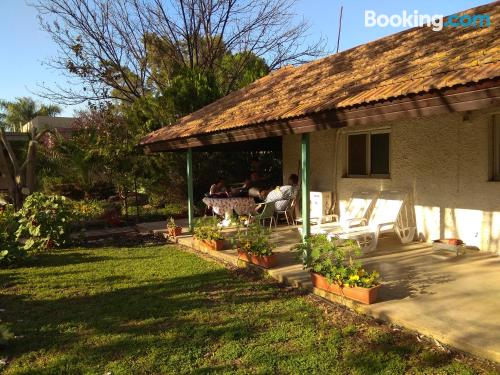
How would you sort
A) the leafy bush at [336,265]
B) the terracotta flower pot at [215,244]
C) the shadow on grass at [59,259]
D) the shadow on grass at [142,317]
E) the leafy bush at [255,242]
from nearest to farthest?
the shadow on grass at [142,317]
the leafy bush at [336,265]
the leafy bush at [255,242]
the shadow on grass at [59,259]
the terracotta flower pot at [215,244]

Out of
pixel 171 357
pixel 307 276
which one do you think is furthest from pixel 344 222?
pixel 171 357

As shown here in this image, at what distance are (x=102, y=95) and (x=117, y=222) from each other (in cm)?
1054

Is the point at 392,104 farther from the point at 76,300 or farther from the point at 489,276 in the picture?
the point at 76,300

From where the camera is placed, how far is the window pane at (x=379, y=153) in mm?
8414

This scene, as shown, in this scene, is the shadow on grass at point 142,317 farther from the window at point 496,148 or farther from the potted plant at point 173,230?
the window at point 496,148

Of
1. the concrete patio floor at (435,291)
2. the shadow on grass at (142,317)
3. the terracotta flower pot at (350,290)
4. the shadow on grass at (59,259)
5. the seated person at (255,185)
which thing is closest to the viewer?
the concrete patio floor at (435,291)

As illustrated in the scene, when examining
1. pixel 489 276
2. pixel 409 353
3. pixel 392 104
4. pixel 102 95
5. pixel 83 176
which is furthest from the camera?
pixel 102 95

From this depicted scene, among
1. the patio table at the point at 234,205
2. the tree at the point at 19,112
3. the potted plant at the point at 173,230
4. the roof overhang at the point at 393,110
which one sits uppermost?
the tree at the point at 19,112

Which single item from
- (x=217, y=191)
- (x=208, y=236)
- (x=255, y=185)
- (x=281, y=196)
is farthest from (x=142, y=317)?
(x=255, y=185)

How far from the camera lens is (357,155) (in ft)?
30.0

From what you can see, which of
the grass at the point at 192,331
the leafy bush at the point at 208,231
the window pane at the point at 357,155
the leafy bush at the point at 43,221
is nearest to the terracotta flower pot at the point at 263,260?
the grass at the point at 192,331

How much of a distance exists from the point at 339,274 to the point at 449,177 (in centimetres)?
332

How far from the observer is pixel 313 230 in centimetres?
739

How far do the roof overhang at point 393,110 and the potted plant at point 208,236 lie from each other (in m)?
1.93
